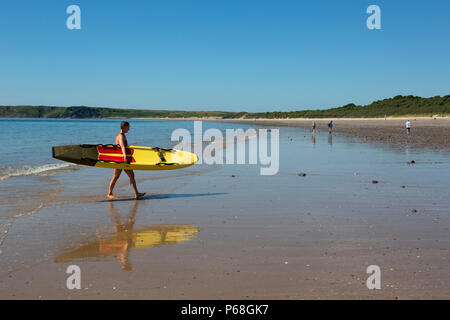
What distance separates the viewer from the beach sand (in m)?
4.24

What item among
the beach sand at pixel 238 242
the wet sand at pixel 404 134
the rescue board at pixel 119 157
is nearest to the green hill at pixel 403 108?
the wet sand at pixel 404 134

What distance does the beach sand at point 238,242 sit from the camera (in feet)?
13.9

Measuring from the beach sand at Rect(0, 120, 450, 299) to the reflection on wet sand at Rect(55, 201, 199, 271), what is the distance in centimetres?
2

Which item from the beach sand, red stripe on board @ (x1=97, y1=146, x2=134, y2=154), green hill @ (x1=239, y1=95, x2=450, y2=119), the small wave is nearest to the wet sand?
the beach sand

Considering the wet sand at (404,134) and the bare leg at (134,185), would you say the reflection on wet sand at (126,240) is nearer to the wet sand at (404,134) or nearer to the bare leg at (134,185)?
the bare leg at (134,185)

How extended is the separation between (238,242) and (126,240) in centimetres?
171

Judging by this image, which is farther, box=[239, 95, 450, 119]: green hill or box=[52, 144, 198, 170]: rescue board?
box=[239, 95, 450, 119]: green hill

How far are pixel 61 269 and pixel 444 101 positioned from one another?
11446 cm

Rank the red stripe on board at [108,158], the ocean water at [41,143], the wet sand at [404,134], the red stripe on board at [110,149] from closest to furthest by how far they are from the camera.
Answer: the red stripe on board at [108,158] < the red stripe on board at [110,149] < the ocean water at [41,143] < the wet sand at [404,134]

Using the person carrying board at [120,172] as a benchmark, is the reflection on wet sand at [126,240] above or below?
below

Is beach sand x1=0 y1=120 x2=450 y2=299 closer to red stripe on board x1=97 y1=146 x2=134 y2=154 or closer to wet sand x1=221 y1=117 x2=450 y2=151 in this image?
red stripe on board x1=97 y1=146 x2=134 y2=154

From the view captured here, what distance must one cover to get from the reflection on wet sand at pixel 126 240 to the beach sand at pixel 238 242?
0.6 inches

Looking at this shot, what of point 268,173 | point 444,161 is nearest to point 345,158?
point 444,161
